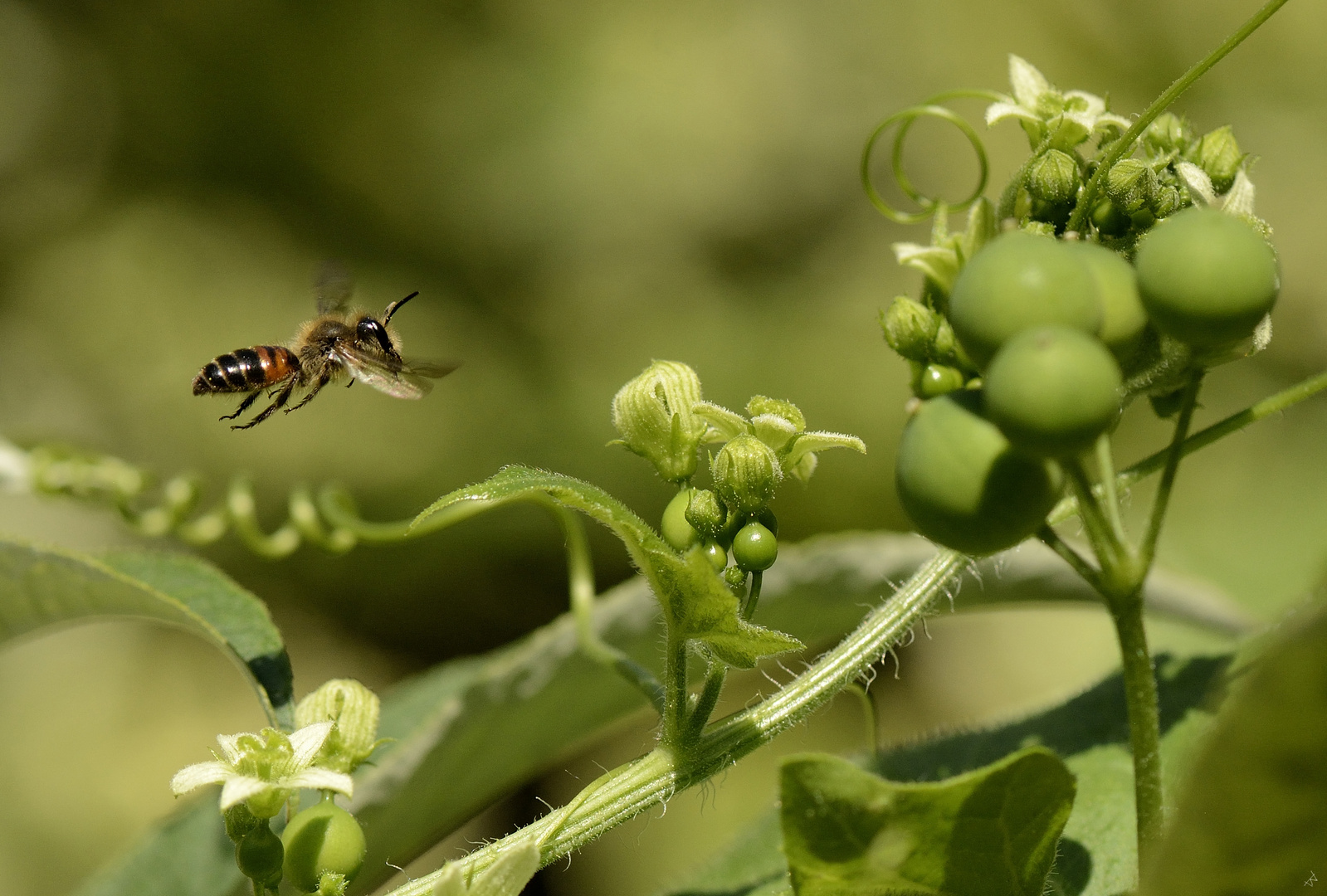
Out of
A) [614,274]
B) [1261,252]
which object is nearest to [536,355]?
[614,274]

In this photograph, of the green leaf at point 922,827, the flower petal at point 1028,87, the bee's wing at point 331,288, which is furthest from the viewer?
the bee's wing at point 331,288

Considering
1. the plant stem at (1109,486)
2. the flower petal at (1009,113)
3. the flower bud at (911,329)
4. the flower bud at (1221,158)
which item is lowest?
the plant stem at (1109,486)

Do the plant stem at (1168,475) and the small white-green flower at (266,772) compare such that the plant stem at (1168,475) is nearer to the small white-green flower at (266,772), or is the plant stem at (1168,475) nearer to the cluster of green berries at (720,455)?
the cluster of green berries at (720,455)

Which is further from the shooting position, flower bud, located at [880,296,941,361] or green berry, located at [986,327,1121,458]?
flower bud, located at [880,296,941,361]

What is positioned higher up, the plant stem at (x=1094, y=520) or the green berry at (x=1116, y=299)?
the green berry at (x=1116, y=299)

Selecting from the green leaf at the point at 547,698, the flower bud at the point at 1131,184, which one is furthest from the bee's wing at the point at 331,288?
the flower bud at the point at 1131,184

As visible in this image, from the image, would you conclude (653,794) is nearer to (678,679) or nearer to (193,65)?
(678,679)

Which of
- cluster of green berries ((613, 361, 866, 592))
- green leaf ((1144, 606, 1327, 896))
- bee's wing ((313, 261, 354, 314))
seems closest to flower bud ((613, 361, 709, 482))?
cluster of green berries ((613, 361, 866, 592))

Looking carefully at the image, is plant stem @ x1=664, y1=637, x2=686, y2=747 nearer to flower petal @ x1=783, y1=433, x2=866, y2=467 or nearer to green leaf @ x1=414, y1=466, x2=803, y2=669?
green leaf @ x1=414, y1=466, x2=803, y2=669
